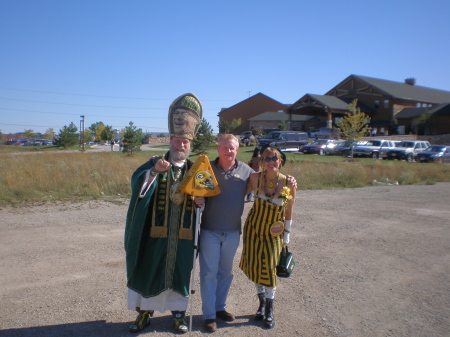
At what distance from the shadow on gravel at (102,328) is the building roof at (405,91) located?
57.3 metres

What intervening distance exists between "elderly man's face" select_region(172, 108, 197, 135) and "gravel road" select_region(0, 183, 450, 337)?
190cm

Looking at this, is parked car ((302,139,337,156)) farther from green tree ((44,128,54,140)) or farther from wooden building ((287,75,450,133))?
green tree ((44,128,54,140))

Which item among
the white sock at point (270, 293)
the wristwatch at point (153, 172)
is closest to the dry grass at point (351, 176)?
the white sock at point (270, 293)

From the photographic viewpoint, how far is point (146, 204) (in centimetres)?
366

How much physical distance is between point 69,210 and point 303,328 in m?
6.81

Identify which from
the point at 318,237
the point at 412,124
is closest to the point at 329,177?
the point at 318,237

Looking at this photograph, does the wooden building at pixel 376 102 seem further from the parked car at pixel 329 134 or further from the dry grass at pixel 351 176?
the dry grass at pixel 351 176

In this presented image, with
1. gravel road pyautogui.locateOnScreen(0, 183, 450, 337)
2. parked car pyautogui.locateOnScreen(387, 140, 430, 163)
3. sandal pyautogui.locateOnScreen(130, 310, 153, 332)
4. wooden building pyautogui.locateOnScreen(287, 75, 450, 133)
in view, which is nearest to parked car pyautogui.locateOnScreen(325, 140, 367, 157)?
parked car pyautogui.locateOnScreen(387, 140, 430, 163)

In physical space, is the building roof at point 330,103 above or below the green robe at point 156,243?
above

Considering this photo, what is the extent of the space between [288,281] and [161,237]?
2.13m

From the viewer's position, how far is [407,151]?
30906 mm

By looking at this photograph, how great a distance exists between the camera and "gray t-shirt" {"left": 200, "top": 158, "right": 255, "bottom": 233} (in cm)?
377

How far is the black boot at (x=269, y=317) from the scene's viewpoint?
3857 millimetres

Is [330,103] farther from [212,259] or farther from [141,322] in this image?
[141,322]
